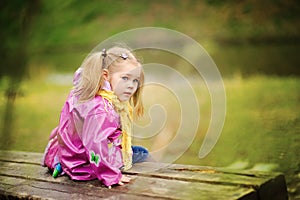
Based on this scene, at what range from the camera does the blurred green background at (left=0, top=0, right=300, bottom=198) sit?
1599mm

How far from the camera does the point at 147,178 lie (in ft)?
3.49

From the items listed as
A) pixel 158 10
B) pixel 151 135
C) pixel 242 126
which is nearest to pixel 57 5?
pixel 158 10

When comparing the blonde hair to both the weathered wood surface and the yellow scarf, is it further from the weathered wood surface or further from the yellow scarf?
the weathered wood surface

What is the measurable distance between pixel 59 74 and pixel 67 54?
0.15 m

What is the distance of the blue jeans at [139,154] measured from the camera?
1.21 metres

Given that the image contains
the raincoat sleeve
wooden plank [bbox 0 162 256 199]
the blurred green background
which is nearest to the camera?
wooden plank [bbox 0 162 256 199]

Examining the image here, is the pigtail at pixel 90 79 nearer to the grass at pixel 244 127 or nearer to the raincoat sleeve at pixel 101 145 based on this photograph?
the raincoat sleeve at pixel 101 145

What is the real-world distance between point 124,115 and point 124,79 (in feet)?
0.28

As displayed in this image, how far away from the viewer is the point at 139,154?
1.22 meters

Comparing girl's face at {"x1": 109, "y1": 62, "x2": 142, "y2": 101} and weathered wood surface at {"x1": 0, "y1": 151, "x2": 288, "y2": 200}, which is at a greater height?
girl's face at {"x1": 109, "y1": 62, "x2": 142, "y2": 101}

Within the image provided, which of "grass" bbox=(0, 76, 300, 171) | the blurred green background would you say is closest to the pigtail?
the blurred green background

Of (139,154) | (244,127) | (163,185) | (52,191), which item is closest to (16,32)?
(244,127)

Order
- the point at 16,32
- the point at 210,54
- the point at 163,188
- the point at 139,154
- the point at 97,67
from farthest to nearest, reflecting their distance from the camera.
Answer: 1. the point at 16,32
2. the point at 210,54
3. the point at 139,154
4. the point at 97,67
5. the point at 163,188

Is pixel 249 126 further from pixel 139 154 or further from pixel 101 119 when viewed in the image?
pixel 101 119
